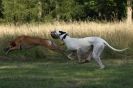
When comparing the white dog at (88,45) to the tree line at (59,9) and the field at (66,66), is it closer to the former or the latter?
the field at (66,66)

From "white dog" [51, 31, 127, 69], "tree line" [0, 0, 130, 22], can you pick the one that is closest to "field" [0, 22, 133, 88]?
"white dog" [51, 31, 127, 69]

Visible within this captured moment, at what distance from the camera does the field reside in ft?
36.1

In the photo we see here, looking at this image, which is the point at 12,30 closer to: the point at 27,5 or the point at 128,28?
the point at 128,28

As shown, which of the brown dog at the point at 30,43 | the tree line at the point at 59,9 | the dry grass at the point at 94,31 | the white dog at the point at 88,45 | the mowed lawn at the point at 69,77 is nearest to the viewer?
the mowed lawn at the point at 69,77

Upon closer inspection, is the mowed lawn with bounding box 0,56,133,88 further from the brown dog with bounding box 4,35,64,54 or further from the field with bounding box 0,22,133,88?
the brown dog with bounding box 4,35,64,54

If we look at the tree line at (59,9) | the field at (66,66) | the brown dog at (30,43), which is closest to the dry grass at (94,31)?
the field at (66,66)

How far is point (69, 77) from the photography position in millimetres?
12117

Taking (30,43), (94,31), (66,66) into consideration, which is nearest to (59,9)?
(94,31)

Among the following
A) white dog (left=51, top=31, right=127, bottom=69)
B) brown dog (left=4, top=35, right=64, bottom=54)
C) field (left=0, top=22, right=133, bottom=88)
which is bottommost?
field (left=0, top=22, right=133, bottom=88)

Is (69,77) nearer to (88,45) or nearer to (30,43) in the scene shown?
(88,45)

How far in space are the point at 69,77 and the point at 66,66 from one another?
127 inches

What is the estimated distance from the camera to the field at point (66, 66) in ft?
36.1

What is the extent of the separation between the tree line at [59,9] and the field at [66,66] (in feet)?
72.2

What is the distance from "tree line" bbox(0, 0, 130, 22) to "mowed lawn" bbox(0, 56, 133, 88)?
3006 cm
